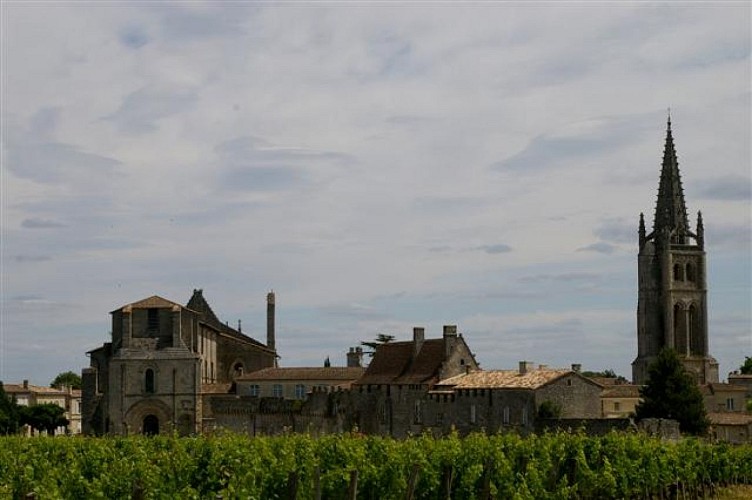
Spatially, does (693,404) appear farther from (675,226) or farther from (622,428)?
(675,226)

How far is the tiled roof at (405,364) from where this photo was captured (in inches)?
2335

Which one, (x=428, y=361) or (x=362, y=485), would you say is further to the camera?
(x=428, y=361)

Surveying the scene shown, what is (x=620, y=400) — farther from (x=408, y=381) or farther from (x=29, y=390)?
(x=29, y=390)

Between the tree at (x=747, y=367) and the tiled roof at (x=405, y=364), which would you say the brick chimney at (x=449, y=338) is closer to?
the tiled roof at (x=405, y=364)

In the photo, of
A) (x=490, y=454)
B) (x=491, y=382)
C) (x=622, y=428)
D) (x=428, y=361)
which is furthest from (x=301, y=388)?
(x=490, y=454)

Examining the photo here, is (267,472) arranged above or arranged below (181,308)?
below

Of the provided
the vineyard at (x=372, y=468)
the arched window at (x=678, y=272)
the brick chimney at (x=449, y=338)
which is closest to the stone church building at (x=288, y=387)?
the brick chimney at (x=449, y=338)

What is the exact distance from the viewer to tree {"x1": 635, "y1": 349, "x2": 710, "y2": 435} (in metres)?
55.8

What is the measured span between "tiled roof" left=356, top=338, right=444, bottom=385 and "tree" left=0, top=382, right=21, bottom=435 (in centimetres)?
2196

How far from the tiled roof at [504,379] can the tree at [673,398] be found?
5833 millimetres

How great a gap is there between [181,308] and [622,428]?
1216 inches

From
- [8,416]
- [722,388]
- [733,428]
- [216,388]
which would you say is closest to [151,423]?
[216,388]

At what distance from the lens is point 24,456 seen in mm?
30719

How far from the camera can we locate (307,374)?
73.8 metres
